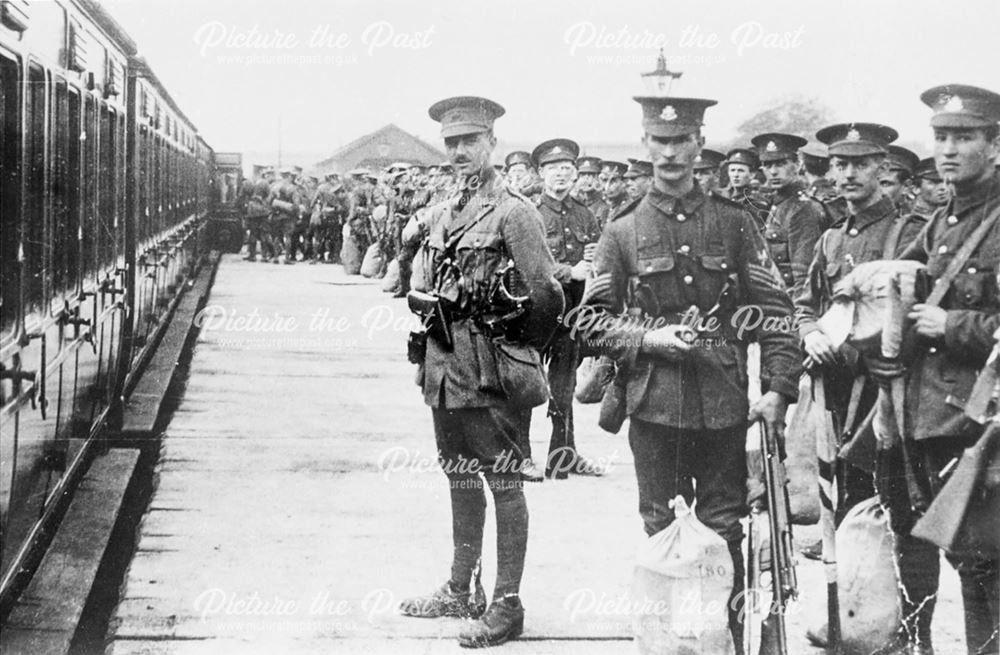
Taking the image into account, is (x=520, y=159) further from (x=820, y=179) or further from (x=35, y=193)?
(x=35, y=193)

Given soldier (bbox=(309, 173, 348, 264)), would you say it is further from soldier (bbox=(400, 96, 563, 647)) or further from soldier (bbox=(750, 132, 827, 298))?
soldier (bbox=(400, 96, 563, 647))

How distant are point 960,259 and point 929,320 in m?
0.23

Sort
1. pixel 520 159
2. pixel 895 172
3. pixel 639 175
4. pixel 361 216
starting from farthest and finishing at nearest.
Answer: pixel 361 216
pixel 639 175
pixel 520 159
pixel 895 172

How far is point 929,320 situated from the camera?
3.88 meters

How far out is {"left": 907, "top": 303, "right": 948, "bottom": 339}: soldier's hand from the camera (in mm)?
3844

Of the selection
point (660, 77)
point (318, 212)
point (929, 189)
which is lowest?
point (318, 212)

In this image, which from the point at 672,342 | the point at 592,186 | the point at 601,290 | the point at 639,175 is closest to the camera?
the point at 672,342

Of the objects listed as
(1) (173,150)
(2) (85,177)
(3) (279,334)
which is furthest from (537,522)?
(1) (173,150)

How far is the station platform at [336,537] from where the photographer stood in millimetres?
4676

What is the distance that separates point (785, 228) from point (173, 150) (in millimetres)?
9378

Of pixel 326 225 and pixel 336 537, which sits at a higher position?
pixel 326 225

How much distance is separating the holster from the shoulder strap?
68.4 inches

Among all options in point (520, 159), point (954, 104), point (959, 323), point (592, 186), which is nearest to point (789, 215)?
point (954, 104)

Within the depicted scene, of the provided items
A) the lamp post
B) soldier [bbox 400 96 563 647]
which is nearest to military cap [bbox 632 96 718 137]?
soldier [bbox 400 96 563 647]
